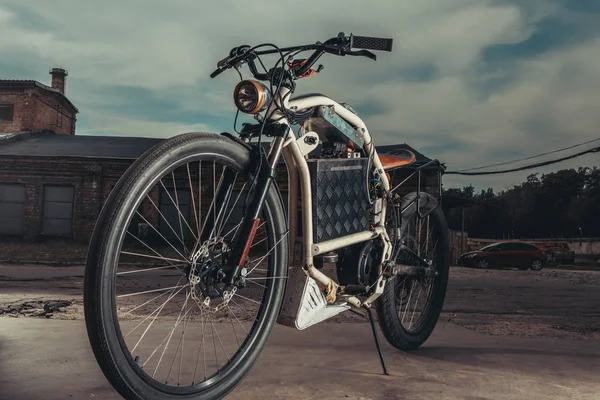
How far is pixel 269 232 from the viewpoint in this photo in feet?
7.39

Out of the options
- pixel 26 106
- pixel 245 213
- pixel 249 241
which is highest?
pixel 26 106

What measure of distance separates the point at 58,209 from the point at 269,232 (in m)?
19.5

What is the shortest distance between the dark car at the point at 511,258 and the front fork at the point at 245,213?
18214 mm

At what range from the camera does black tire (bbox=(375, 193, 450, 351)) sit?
9.88 feet

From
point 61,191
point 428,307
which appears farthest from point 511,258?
point 428,307

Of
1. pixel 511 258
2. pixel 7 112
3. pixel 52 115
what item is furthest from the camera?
pixel 52 115

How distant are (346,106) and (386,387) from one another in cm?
136

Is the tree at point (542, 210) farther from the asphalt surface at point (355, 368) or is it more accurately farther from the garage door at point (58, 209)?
the asphalt surface at point (355, 368)

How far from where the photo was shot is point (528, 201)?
51.3 metres

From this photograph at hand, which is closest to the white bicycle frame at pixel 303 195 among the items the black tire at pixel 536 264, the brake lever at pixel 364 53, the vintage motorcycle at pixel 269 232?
the vintage motorcycle at pixel 269 232

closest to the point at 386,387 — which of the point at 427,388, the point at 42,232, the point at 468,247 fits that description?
the point at 427,388

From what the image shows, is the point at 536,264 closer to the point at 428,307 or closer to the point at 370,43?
the point at 428,307

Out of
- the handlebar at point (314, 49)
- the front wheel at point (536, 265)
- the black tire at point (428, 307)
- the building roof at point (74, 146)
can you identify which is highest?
the building roof at point (74, 146)

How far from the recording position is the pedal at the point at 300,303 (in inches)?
89.3
